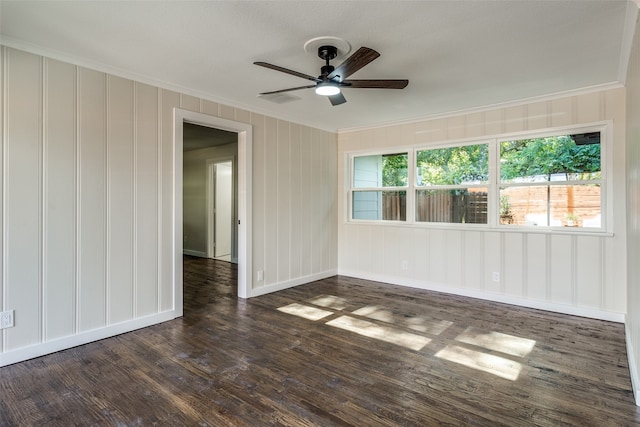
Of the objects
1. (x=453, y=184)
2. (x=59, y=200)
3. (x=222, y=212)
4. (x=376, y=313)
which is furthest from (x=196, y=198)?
(x=453, y=184)

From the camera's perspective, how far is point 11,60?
8.23ft

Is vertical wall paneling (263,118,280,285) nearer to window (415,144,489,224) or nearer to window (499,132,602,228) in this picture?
window (415,144,489,224)

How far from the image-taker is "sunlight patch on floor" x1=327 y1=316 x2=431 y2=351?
2.94 metres

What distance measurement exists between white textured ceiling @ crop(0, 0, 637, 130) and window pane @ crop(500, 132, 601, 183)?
56cm

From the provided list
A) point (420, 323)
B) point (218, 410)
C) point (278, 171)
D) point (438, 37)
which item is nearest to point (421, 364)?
point (420, 323)

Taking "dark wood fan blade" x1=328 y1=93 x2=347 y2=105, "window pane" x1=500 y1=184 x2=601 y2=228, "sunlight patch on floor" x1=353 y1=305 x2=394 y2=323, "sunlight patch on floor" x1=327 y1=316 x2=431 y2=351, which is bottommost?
"sunlight patch on floor" x1=327 y1=316 x2=431 y2=351

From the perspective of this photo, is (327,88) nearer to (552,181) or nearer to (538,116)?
(538,116)

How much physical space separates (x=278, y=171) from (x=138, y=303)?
2340 mm

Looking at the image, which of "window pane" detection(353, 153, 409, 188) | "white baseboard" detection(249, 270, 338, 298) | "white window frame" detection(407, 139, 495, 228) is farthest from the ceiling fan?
"white baseboard" detection(249, 270, 338, 298)

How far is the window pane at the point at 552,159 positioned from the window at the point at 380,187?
1.38 meters

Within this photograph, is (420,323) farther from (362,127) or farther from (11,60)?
(11,60)

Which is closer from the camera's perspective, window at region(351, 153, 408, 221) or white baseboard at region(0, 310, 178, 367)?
white baseboard at region(0, 310, 178, 367)

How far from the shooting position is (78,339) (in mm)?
2854

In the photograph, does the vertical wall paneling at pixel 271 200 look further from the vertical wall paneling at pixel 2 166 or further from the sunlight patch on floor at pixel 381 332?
the vertical wall paneling at pixel 2 166
